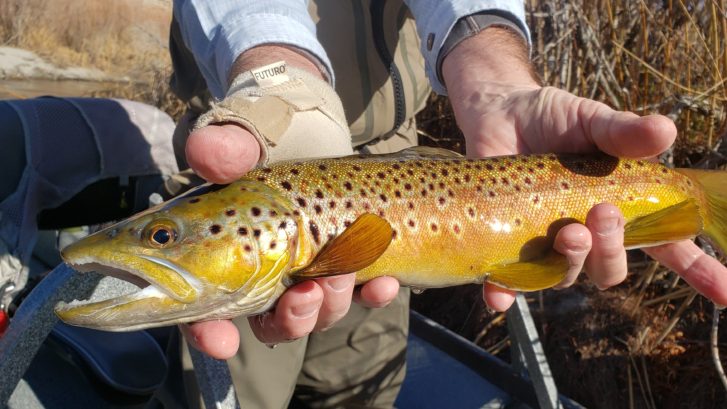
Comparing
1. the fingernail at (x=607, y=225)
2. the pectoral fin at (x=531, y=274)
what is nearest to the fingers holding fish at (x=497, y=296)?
the pectoral fin at (x=531, y=274)

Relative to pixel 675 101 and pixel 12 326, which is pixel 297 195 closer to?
pixel 12 326

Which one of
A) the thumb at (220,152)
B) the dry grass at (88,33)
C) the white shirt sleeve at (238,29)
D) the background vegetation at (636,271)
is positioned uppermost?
the white shirt sleeve at (238,29)

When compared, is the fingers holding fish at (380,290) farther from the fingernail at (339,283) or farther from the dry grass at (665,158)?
the dry grass at (665,158)

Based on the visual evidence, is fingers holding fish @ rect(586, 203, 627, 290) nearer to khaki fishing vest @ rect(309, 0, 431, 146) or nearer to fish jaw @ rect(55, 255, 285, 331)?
fish jaw @ rect(55, 255, 285, 331)

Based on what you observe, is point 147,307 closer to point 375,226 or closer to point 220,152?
point 220,152

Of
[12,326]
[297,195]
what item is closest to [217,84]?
[297,195]

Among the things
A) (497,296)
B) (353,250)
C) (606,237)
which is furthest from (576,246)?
(353,250)

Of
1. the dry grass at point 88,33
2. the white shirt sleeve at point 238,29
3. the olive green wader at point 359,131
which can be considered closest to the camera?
the white shirt sleeve at point 238,29
